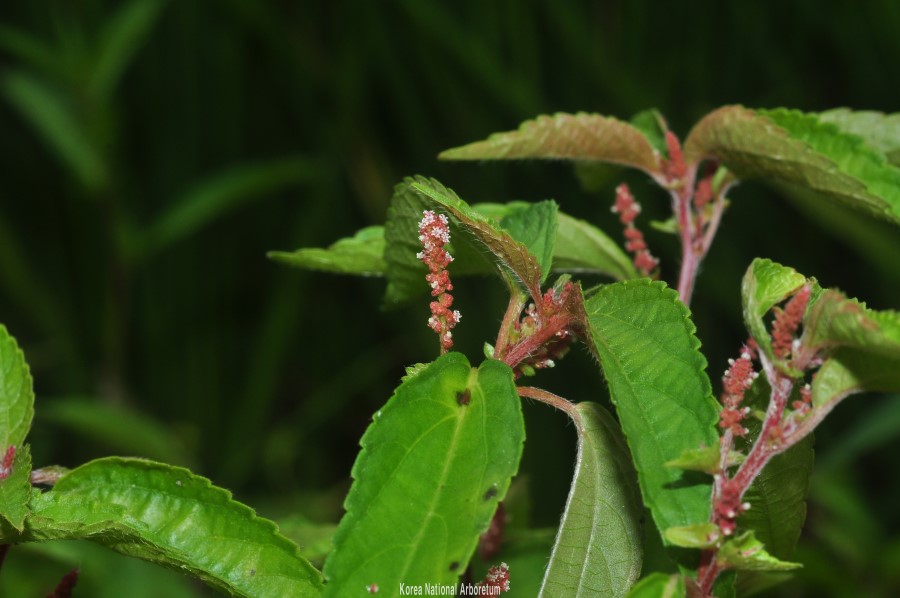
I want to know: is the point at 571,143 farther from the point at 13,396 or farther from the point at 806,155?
the point at 13,396

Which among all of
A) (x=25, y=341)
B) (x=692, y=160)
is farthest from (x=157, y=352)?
(x=692, y=160)

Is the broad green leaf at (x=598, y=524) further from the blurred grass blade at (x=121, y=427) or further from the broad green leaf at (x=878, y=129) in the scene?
the blurred grass blade at (x=121, y=427)

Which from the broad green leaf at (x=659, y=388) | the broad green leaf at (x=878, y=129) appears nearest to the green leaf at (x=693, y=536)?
the broad green leaf at (x=659, y=388)

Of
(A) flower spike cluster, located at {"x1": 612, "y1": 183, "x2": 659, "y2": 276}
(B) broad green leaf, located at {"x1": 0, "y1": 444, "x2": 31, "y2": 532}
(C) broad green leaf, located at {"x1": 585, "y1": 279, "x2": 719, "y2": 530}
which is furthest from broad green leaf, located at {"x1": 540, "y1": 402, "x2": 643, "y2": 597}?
(B) broad green leaf, located at {"x1": 0, "y1": 444, "x2": 31, "y2": 532}

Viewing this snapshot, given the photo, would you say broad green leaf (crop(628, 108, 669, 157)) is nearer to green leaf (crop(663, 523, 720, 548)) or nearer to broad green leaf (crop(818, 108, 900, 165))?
broad green leaf (crop(818, 108, 900, 165))

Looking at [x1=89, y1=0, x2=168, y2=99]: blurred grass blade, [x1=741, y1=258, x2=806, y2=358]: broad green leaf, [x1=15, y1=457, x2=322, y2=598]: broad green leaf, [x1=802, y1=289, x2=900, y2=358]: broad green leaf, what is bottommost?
[x1=15, y1=457, x2=322, y2=598]: broad green leaf

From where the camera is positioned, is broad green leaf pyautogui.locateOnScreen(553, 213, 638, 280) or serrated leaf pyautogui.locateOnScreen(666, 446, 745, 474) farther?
broad green leaf pyautogui.locateOnScreen(553, 213, 638, 280)
